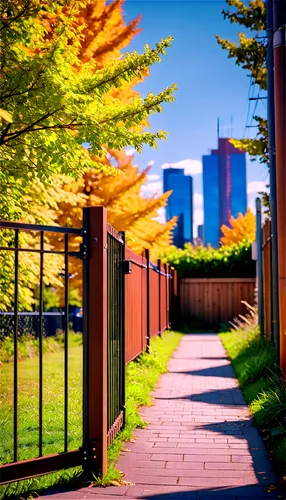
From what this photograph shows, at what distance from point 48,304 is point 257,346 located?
10.7 meters

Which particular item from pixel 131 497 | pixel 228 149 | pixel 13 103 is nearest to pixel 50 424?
pixel 131 497

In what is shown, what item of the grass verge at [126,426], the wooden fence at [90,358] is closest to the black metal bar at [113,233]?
the wooden fence at [90,358]

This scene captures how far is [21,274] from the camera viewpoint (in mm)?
9117

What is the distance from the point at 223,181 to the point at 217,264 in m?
157

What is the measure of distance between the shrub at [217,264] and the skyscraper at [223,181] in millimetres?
150180

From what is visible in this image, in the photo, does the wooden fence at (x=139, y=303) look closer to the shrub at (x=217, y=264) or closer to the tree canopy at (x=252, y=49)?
the tree canopy at (x=252, y=49)

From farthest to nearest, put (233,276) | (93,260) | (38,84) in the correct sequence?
(233,276) → (38,84) → (93,260)

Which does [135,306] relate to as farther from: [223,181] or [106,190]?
[223,181]

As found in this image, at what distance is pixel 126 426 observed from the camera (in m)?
5.99

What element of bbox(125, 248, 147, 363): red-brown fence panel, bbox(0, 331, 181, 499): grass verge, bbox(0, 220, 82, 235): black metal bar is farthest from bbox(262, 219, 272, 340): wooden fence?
bbox(0, 220, 82, 235): black metal bar

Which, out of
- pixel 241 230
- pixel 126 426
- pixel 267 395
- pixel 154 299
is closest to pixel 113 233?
pixel 126 426

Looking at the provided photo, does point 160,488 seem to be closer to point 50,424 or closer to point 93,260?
point 93,260

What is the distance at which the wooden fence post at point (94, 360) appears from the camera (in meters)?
4.46

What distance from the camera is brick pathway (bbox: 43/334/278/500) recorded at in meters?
4.16
